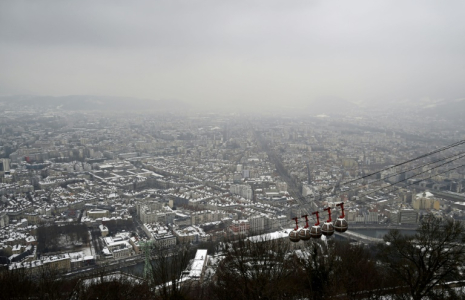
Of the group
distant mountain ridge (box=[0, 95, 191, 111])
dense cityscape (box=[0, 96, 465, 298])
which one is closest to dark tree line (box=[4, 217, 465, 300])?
dense cityscape (box=[0, 96, 465, 298])

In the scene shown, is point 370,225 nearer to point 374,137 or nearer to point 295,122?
point 374,137

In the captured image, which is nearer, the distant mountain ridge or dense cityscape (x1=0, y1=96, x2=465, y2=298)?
dense cityscape (x1=0, y1=96, x2=465, y2=298)

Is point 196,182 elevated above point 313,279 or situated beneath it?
situated beneath

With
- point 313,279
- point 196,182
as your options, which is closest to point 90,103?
point 196,182

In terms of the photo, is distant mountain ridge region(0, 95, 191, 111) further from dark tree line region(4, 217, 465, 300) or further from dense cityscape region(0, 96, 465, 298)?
dark tree line region(4, 217, 465, 300)

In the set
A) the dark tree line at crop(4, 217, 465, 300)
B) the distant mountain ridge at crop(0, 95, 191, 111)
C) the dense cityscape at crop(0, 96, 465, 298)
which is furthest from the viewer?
the distant mountain ridge at crop(0, 95, 191, 111)

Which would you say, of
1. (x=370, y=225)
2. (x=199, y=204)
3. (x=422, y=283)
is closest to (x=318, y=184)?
(x=370, y=225)

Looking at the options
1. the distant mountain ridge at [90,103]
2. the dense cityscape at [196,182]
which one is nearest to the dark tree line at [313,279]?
the dense cityscape at [196,182]

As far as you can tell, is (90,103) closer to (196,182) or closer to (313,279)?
(196,182)
